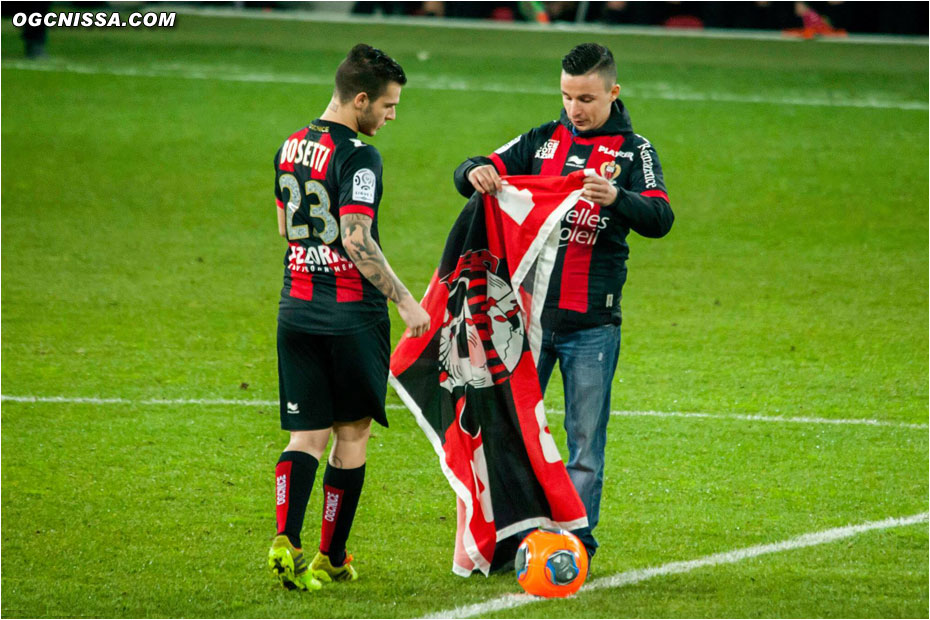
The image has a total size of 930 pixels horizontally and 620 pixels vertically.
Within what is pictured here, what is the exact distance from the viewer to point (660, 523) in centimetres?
579

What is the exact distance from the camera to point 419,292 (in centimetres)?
1047

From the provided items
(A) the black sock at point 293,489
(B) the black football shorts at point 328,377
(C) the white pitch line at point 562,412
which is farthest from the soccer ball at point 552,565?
(C) the white pitch line at point 562,412

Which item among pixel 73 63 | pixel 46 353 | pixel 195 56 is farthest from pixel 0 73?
pixel 46 353

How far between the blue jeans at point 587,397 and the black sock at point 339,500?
91 cm

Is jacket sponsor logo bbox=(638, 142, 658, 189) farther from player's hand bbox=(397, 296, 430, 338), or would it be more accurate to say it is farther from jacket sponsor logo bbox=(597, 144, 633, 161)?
player's hand bbox=(397, 296, 430, 338)

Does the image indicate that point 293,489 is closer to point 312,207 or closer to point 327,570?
point 327,570

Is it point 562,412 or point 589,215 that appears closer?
point 589,215

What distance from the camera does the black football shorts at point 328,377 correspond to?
481 cm

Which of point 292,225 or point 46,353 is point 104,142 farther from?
point 292,225

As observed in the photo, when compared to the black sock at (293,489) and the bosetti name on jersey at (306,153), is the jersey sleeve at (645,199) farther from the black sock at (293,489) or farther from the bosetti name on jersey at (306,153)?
the black sock at (293,489)

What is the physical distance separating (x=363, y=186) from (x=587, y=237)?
3.31 feet

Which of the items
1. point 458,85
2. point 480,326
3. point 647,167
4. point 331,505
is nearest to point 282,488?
point 331,505

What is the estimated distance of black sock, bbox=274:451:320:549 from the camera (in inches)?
191

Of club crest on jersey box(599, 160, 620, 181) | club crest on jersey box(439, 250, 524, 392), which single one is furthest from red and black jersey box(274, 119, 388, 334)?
club crest on jersey box(599, 160, 620, 181)
